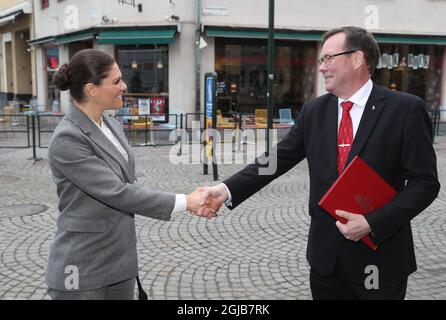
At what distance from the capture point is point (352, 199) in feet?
8.07

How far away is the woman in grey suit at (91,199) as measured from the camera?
2562 mm

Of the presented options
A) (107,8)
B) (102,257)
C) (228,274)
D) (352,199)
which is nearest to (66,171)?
(102,257)

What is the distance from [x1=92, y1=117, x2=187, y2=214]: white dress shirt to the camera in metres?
2.77

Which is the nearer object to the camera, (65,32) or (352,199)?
(352,199)

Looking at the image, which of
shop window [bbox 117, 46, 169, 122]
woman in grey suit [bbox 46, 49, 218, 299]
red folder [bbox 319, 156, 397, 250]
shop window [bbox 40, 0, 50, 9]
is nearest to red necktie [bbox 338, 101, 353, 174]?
red folder [bbox 319, 156, 397, 250]

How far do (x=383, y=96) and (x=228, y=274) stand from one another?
117 inches

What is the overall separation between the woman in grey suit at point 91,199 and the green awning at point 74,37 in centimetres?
1539

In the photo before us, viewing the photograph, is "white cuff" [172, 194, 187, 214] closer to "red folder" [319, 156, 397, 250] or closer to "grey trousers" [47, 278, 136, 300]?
"grey trousers" [47, 278, 136, 300]

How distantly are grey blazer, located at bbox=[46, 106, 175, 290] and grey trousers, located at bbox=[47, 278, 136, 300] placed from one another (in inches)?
1.6

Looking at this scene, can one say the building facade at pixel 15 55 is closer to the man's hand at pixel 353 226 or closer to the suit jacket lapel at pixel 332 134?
the suit jacket lapel at pixel 332 134

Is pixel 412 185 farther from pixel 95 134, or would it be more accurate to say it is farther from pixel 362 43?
pixel 95 134

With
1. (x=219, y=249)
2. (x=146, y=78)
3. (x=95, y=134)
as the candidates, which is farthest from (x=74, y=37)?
(x=95, y=134)

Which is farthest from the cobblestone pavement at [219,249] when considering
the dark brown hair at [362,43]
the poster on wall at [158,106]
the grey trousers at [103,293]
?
the poster on wall at [158,106]
